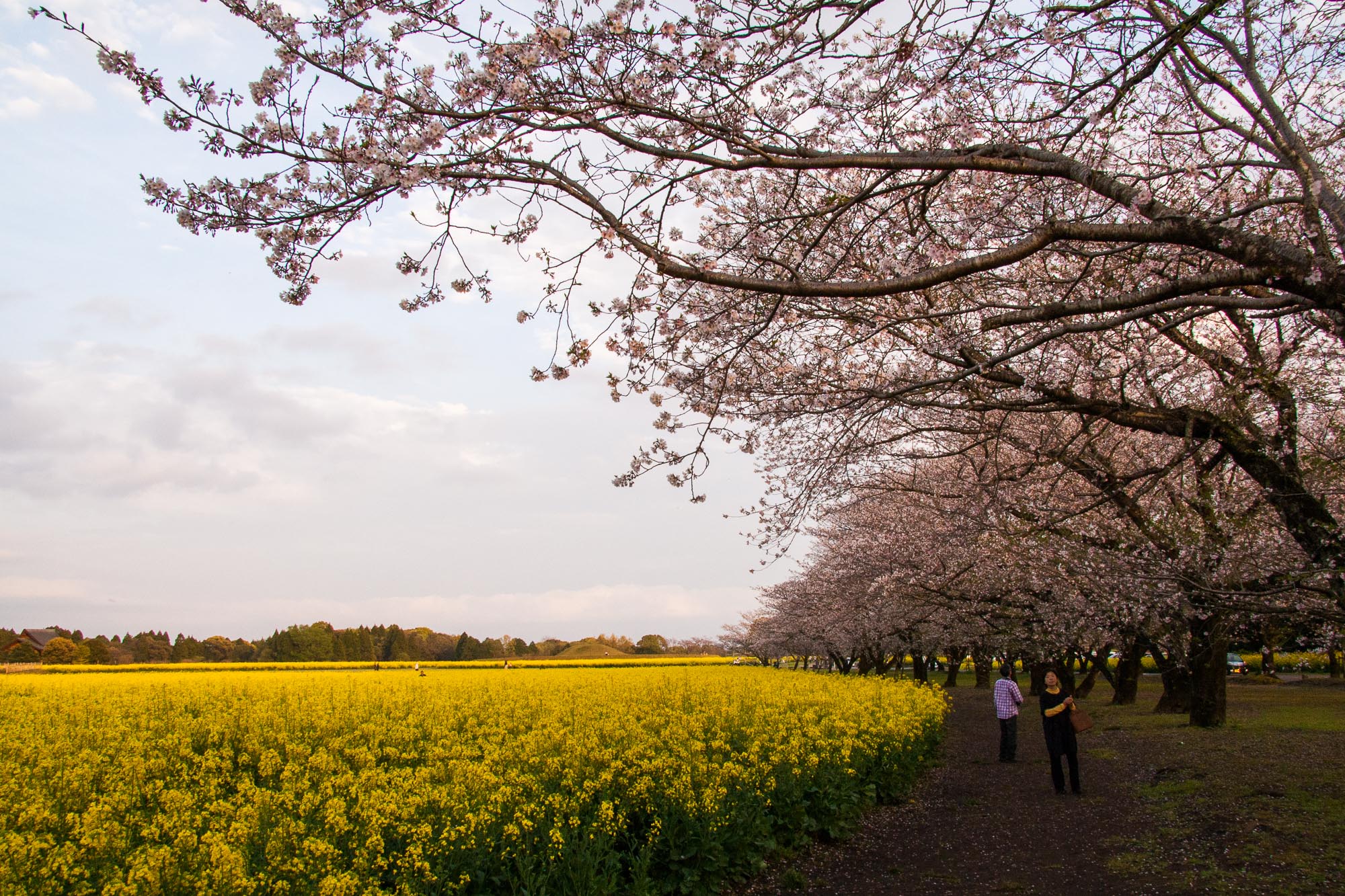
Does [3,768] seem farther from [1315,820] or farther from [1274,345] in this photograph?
[1274,345]

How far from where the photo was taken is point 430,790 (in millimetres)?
5094

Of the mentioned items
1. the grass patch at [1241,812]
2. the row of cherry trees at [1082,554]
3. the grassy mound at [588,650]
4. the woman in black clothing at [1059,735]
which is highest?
the row of cherry trees at [1082,554]

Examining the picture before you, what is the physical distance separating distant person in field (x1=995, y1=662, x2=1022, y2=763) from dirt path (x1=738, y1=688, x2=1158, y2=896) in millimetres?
308

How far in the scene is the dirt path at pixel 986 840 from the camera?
22.5 ft

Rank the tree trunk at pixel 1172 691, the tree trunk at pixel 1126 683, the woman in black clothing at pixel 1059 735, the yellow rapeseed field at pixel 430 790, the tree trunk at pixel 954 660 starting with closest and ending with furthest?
1. the yellow rapeseed field at pixel 430 790
2. the woman in black clothing at pixel 1059 735
3. the tree trunk at pixel 1172 691
4. the tree trunk at pixel 1126 683
5. the tree trunk at pixel 954 660

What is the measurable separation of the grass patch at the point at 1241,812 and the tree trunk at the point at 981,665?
493 inches

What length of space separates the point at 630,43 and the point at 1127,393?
10.9 meters

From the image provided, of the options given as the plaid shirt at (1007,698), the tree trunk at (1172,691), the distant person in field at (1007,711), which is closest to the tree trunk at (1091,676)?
the tree trunk at (1172,691)

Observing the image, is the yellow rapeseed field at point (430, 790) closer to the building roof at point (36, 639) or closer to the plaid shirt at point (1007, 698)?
the plaid shirt at point (1007, 698)

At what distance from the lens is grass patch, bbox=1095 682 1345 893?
21.9ft

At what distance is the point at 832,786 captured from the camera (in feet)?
27.7

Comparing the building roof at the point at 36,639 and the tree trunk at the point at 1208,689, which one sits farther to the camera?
the building roof at the point at 36,639

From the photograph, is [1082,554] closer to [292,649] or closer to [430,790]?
[430,790]

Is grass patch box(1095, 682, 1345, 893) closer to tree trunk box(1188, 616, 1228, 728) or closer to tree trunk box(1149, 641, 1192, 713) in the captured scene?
tree trunk box(1188, 616, 1228, 728)
